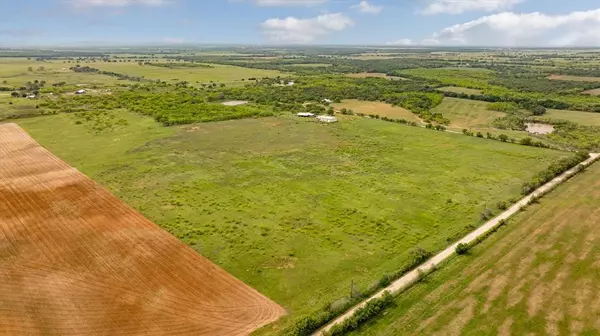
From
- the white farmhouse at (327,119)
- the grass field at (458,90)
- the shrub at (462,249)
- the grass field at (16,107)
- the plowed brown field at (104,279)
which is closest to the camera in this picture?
the plowed brown field at (104,279)

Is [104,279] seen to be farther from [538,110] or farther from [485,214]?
[538,110]

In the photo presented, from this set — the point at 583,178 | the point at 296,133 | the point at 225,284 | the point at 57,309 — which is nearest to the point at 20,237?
the point at 57,309

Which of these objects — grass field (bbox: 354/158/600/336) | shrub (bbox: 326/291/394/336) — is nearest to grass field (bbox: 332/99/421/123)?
grass field (bbox: 354/158/600/336)

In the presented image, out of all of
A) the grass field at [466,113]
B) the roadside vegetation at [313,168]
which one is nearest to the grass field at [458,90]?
the grass field at [466,113]

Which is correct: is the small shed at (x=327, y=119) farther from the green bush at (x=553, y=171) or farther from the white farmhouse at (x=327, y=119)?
the green bush at (x=553, y=171)

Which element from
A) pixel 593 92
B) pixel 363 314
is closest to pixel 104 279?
pixel 363 314

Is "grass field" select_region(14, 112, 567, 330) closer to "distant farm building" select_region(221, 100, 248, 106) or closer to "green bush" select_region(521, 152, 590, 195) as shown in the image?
"green bush" select_region(521, 152, 590, 195)

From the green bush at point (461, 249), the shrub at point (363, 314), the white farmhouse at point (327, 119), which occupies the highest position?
the white farmhouse at point (327, 119)
